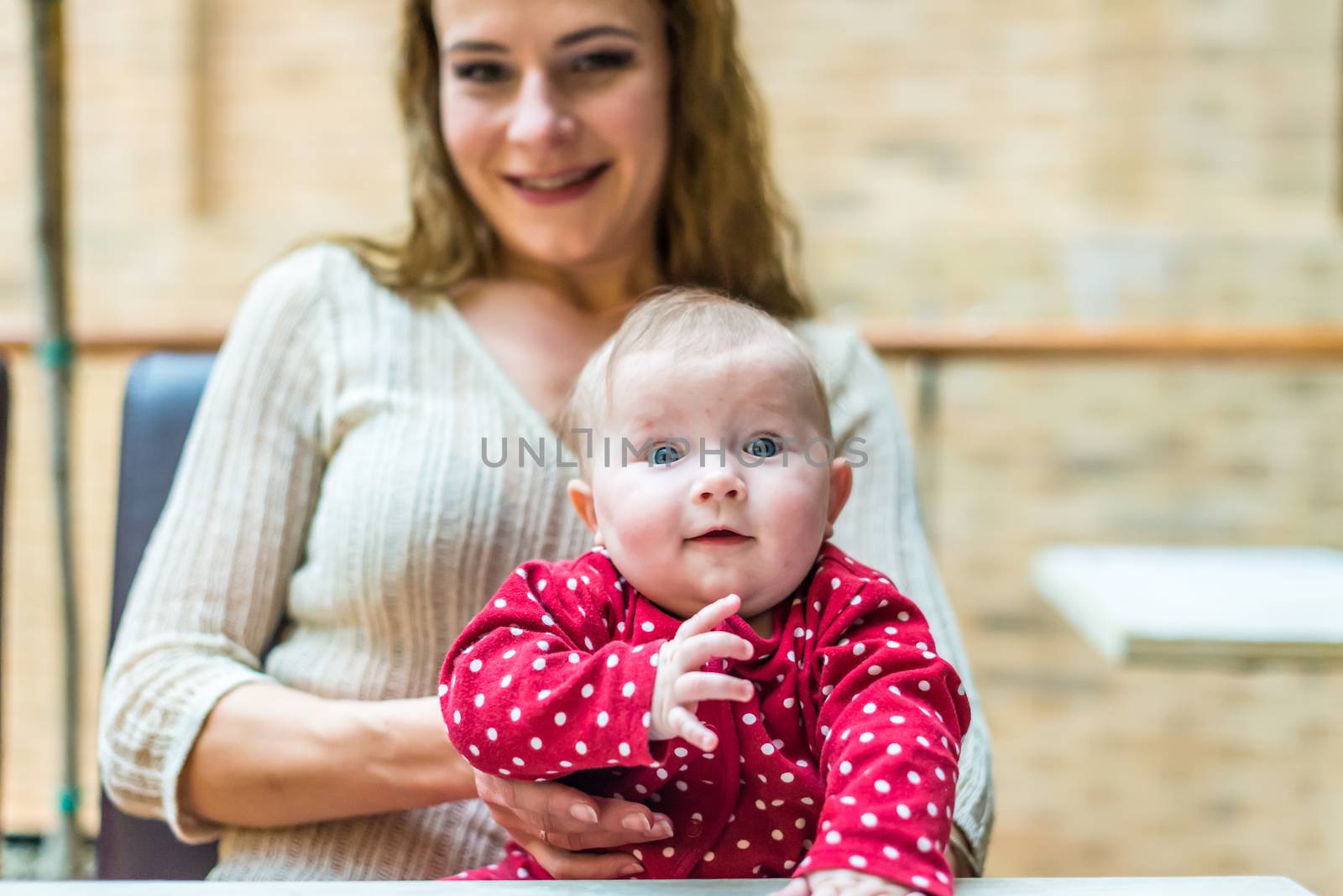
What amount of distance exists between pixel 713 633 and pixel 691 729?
56mm

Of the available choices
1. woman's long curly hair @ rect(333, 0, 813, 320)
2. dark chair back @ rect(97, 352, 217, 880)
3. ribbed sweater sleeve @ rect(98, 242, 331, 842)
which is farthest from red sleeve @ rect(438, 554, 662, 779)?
dark chair back @ rect(97, 352, 217, 880)

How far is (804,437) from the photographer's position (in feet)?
2.68

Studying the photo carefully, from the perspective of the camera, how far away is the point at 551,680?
2.40 ft

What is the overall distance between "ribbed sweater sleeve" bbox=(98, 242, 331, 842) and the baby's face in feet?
1.48

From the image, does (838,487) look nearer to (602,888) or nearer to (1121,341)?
(602,888)

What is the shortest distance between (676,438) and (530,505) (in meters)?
0.36

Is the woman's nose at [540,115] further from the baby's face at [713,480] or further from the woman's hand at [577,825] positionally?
the woman's hand at [577,825]

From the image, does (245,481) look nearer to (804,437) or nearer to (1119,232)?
(804,437)

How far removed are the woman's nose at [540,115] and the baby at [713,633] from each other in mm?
366

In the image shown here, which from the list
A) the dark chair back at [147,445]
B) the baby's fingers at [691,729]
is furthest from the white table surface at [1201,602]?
the dark chair back at [147,445]

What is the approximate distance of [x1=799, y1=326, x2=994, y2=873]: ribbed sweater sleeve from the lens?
1041mm

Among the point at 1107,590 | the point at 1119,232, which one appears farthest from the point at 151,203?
the point at 1107,590

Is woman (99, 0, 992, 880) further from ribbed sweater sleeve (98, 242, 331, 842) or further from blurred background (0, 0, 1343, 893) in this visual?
blurred background (0, 0, 1343, 893)

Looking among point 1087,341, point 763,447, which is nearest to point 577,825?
point 763,447
